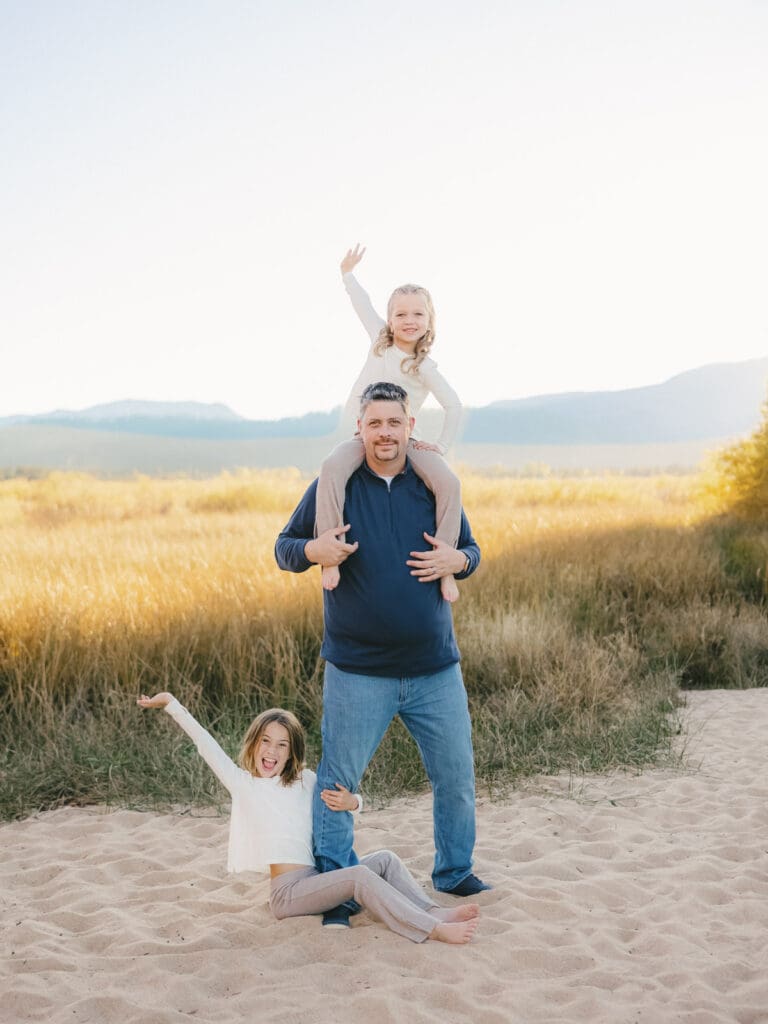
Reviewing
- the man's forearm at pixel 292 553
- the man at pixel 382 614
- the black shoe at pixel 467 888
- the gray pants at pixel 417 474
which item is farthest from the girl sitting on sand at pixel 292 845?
the gray pants at pixel 417 474

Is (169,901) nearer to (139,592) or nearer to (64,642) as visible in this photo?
(64,642)

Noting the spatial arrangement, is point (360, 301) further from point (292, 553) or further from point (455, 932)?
point (455, 932)

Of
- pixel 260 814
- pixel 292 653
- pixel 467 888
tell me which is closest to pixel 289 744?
pixel 260 814

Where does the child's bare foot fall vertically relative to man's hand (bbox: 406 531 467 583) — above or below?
below

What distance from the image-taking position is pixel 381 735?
4.05 m

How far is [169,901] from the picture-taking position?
477 centimetres

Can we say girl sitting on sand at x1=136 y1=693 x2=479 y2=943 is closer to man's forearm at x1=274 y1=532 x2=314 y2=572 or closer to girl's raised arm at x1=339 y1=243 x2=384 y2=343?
man's forearm at x1=274 y1=532 x2=314 y2=572

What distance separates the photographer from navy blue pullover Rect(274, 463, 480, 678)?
393 cm

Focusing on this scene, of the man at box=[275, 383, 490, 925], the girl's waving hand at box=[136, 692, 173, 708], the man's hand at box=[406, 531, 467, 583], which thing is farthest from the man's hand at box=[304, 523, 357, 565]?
the girl's waving hand at box=[136, 692, 173, 708]

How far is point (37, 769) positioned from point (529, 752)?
3.18m

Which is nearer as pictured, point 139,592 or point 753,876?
point 753,876

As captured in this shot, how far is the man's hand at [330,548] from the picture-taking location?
380 cm

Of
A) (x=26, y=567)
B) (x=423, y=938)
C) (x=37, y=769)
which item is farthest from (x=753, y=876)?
(x=26, y=567)

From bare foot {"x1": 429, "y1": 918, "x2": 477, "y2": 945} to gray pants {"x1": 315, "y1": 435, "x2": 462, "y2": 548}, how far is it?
1.45m
